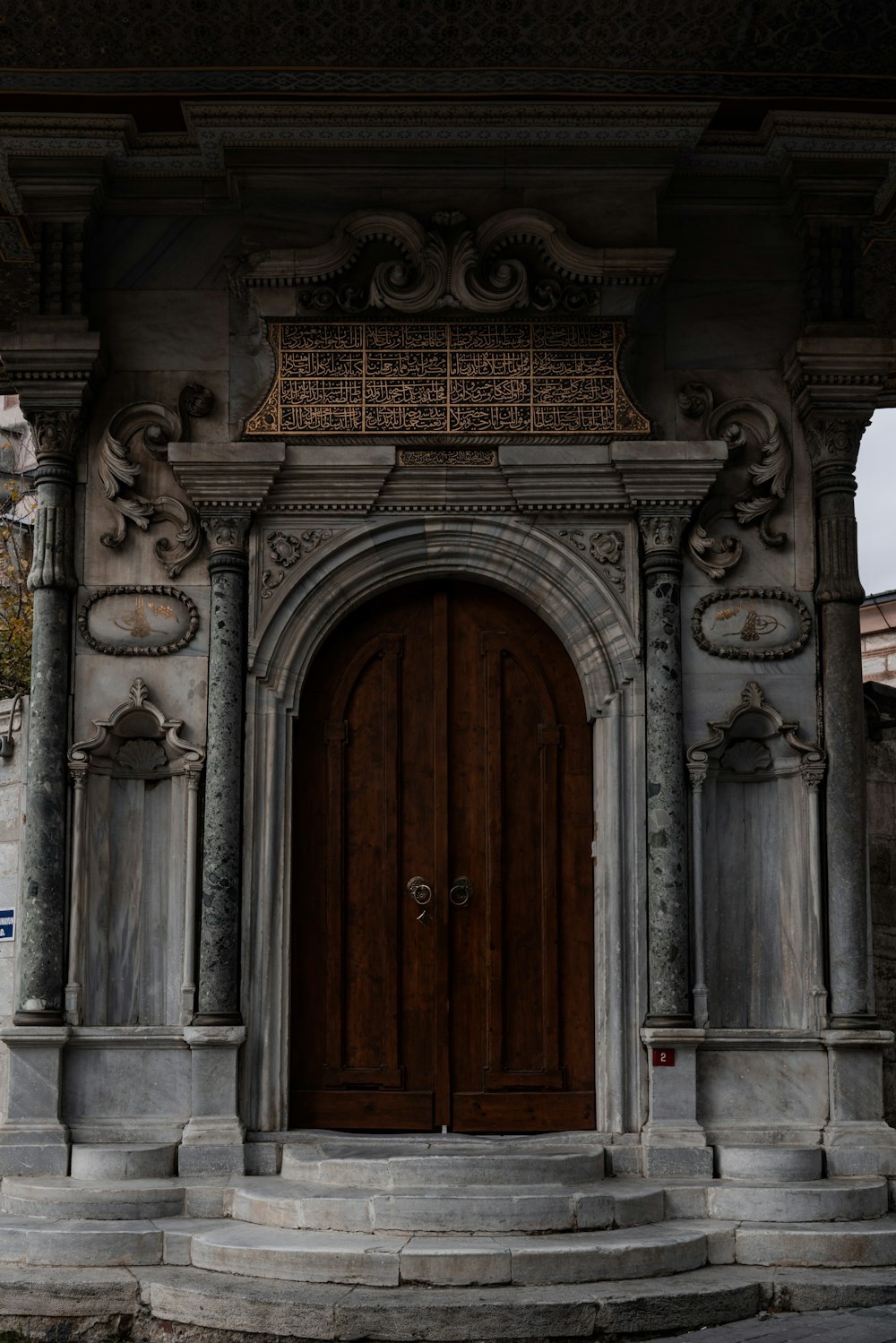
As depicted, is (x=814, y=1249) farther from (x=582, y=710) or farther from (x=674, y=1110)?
(x=582, y=710)

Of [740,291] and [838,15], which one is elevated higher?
[838,15]

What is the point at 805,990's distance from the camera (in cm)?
799

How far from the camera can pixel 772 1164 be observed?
295 inches

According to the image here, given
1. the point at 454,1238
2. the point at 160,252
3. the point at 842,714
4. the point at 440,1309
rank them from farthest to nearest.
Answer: the point at 160,252 → the point at 842,714 → the point at 454,1238 → the point at 440,1309

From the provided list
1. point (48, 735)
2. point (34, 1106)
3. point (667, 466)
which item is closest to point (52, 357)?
point (48, 735)

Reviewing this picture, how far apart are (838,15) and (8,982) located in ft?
19.7

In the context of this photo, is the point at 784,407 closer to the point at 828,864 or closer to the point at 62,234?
the point at 828,864

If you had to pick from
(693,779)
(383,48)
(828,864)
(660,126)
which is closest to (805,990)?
(828,864)

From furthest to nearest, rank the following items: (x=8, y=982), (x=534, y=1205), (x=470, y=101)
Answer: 1. (x=8, y=982)
2. (x=470, y=101)
3. (x=534, y=1205)

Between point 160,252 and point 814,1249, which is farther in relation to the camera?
point 160,252

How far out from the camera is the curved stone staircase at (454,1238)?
6.16 metres

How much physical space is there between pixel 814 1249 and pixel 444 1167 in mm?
1541

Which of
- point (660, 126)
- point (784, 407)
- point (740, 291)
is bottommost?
point (784, 407)

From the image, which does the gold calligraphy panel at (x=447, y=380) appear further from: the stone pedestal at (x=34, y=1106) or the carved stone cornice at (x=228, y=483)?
the stone pedestal at (x=34, y=1106)
